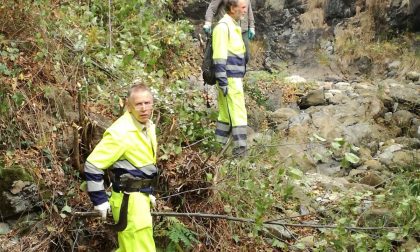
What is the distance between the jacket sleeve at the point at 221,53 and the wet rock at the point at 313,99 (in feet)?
17.4

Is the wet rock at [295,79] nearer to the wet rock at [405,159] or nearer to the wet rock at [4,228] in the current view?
the wet rock at [405,159]

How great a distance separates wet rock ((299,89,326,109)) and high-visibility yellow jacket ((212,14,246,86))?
496cm

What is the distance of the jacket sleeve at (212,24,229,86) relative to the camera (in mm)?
6145

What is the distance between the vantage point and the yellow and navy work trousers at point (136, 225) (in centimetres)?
407

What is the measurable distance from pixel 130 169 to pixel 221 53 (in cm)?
243

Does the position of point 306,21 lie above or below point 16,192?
above

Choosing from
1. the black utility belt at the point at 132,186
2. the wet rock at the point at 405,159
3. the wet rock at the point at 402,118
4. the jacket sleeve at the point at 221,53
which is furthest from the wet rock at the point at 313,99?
the black utility belt at the point at 132,186

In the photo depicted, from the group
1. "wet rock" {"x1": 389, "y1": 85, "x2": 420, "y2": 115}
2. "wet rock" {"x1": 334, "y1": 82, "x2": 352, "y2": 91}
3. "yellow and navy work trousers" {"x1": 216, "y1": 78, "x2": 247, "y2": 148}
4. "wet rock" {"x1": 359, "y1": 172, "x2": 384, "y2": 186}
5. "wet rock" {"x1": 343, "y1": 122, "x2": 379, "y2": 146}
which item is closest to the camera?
"yellow and navy work trousers" {"x1": 216, "y1": 78, "x2": 247, "y2": 148}

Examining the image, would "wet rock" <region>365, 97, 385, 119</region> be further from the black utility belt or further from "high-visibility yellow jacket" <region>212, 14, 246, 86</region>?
the black utility belt

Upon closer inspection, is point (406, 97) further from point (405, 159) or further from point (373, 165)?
point (373, 165)

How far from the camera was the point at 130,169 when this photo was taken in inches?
164

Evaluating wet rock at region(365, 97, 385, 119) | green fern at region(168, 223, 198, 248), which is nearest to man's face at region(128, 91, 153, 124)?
green fern at region(168, 223, 198, 248)

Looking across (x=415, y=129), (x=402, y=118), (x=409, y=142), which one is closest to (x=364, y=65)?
(x=402, y=118)

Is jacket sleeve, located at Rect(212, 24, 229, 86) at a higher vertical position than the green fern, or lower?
higher
